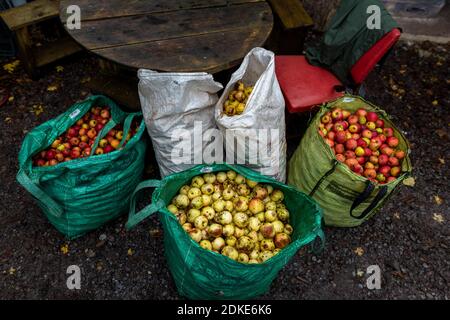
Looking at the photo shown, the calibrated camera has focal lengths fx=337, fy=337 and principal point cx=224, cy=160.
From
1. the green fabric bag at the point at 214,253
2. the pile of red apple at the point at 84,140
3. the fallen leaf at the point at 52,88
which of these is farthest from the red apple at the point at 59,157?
the fallen leaf at the point at 52,88

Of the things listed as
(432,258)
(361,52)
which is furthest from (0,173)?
(432,258)

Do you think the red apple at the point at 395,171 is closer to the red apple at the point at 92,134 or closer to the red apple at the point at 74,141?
the red apple at the point at 92,134

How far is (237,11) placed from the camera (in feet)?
8.65

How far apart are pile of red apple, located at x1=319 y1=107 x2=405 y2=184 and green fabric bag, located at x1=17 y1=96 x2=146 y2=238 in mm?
1416

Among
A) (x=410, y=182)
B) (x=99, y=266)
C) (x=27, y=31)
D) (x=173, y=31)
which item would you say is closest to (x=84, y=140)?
(x=99, y=266)

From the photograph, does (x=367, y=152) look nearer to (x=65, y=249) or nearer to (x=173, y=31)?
(x=173, y=31)

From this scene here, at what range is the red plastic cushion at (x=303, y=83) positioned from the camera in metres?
2.64

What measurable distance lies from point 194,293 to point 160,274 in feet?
1.31

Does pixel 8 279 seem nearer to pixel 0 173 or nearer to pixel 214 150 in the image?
pixel 0 173

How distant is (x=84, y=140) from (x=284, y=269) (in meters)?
1.78

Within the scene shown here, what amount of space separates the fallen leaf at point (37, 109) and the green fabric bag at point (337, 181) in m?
2.53

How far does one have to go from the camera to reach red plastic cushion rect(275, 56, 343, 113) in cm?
264

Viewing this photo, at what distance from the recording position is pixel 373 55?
2453 millimetres

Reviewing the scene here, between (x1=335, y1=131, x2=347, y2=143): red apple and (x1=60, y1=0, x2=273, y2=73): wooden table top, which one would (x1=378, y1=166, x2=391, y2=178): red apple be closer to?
(x1=335, y1=131, x2=347, y2=143): red apple
